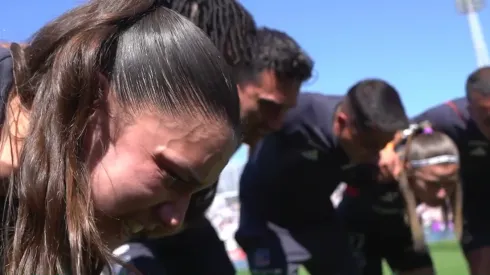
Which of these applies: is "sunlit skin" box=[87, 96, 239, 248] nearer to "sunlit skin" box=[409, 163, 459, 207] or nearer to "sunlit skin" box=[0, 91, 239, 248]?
"sunlit skin" box=[0, 91, 239, 248]

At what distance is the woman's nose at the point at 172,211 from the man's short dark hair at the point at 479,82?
8.59 feet

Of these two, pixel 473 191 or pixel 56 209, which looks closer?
pixel 56 209

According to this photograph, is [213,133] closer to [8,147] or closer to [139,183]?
[139,183]

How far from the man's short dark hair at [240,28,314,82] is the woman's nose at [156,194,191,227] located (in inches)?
62.6

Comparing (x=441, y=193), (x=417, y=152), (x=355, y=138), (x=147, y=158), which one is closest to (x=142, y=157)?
(x=147, y=158)

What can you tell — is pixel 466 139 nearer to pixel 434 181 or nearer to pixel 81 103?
pixel 434 181

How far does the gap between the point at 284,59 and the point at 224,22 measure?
1.19m

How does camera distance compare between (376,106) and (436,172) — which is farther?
(436,172)

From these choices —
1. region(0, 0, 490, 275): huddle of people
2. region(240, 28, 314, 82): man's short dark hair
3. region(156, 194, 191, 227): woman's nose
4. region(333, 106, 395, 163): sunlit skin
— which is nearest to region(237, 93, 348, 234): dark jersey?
region(333, 106, 395, 163): sunlit skin

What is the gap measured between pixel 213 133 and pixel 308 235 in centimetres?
230

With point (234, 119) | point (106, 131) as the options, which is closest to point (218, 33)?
point (234, 119)

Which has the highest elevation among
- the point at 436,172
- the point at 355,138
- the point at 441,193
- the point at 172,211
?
the point at 172,211

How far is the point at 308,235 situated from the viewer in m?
3.35

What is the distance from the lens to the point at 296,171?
3129mm
